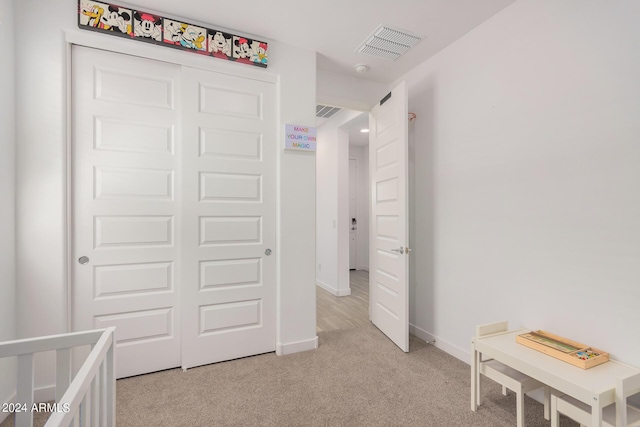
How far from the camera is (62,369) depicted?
3.33 ft

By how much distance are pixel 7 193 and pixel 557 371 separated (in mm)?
3028

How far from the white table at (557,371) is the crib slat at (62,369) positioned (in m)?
1.95

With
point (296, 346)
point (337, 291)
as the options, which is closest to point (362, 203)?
point (337, 291)

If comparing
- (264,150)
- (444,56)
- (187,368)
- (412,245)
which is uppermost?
(444,56)

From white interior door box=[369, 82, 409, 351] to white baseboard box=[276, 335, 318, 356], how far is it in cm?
72

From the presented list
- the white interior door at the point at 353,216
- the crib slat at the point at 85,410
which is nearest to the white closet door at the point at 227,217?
the crib slat at the point at 85,410

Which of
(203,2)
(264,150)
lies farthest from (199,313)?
(203,2)

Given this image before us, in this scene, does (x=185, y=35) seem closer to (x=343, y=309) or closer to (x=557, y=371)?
(x=557, y=371)

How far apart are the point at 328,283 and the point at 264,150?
2.70 meters

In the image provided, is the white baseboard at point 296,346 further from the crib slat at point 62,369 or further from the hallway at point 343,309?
the crib slat at point 62,369

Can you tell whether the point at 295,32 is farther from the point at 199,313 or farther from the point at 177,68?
the point at 199,313

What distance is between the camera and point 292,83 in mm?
2406

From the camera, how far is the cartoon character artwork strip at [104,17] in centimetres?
183

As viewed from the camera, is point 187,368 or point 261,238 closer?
point 187,368
